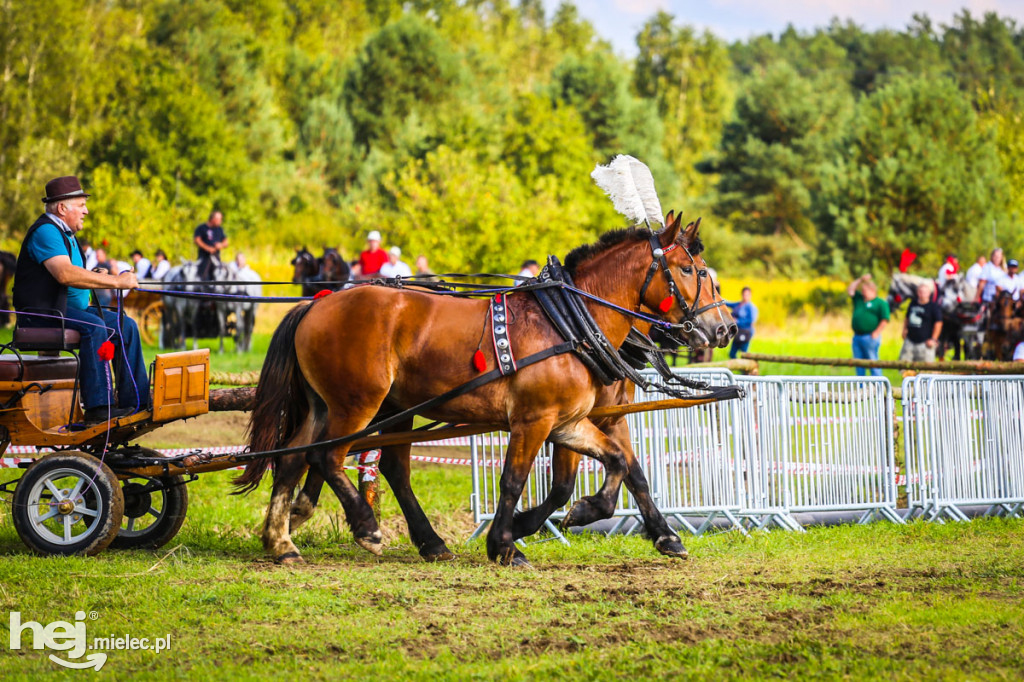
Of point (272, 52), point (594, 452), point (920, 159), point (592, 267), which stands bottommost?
point (594, 452)

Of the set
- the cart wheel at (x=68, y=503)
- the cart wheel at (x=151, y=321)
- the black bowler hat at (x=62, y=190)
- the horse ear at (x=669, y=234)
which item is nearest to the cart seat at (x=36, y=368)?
the cart wheel at (x=68, y=503)

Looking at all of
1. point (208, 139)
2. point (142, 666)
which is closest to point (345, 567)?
point (142, 666)

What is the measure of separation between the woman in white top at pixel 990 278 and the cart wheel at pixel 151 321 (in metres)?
16.3

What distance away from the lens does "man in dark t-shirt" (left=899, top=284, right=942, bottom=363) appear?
20578 millimetres

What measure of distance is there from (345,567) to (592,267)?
103 inches

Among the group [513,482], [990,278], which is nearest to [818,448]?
[513,482]

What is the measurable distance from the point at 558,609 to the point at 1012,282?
19.3 m

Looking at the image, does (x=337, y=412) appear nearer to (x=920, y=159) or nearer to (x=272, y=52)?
(x=920, y=159)

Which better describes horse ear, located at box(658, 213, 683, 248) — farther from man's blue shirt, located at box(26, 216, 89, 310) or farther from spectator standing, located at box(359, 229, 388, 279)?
spectator standing, located at box(359, 229, 388, 279)

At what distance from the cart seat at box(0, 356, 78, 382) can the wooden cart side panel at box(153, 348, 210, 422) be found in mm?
635

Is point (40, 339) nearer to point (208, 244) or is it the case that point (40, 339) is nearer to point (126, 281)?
point (126, 281)

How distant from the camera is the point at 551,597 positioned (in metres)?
6.43

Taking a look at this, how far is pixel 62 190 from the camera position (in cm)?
763

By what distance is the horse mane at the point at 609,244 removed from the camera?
8.10 metres
